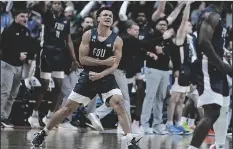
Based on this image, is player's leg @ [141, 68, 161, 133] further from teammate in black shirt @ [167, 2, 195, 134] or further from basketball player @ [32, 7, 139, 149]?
basketball player @ [32, 7, 139, 149]

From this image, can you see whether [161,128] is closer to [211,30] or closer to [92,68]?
[92,68]

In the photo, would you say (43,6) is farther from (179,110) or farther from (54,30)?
(179,110)

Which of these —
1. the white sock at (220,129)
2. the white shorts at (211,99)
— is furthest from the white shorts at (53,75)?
the white shorts at (211,99)

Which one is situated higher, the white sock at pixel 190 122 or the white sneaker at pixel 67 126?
the white sock at pixel 190 122

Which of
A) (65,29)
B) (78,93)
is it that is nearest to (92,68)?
(78,93)

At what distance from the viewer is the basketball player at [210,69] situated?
8.02 meters

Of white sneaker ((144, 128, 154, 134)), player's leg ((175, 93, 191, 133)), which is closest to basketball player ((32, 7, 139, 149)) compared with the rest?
white sneaker ((144, 128, 154, 134))

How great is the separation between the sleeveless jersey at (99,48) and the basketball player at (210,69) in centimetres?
227

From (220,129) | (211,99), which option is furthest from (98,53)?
(211,99)

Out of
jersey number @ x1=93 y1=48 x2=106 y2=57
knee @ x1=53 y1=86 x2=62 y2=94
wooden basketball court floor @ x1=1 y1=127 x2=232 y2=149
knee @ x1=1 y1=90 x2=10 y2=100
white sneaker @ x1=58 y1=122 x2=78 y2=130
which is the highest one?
jersey number @ x1=93 y1=48 x2=106 y2=57

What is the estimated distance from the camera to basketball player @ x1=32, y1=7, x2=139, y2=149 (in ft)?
33.6

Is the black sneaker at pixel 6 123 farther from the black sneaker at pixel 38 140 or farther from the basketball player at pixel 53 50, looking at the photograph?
the black sneaker at pixel 38 140

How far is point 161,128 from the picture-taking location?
15.5m

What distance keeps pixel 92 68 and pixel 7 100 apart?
5230mm
